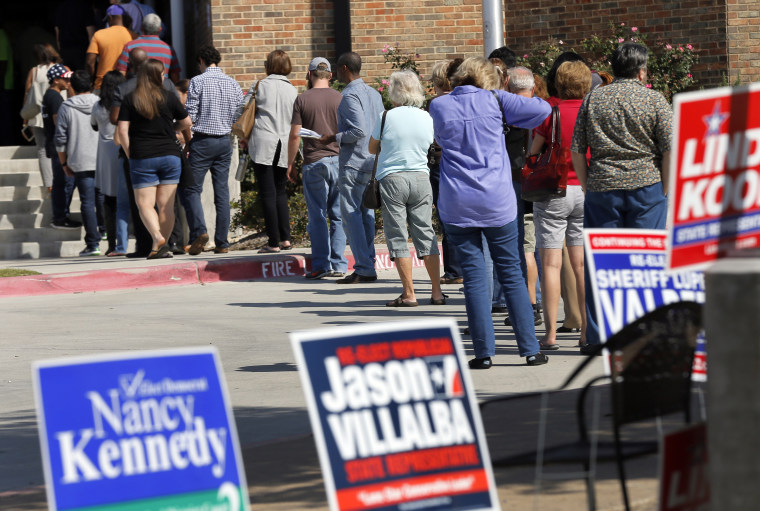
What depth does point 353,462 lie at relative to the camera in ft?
12.3

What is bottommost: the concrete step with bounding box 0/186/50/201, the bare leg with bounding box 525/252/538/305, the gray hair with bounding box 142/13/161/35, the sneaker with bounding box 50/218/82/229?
the sneaker with bounding box 50/218/82/229

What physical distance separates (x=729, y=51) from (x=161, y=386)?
14.9 metres

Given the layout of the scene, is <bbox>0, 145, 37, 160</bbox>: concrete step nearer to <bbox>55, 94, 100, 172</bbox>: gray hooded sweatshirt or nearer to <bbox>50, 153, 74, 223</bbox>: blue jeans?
<bbox>50, 153, 74, 223</bbox>: blue jeans

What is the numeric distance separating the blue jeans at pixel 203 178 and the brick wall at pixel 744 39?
278 inches

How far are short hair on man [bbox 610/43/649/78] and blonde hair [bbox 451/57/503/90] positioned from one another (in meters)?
0.73

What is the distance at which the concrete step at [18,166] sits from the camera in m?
17.6

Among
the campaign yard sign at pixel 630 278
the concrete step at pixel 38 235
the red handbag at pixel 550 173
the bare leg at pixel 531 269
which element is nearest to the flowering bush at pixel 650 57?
the concrete step at pixel 38 235

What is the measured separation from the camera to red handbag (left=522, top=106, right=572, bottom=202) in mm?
8305

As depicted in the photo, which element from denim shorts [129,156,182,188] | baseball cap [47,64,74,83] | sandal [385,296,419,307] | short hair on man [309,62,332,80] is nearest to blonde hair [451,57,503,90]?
sandal [385,296,419,307]

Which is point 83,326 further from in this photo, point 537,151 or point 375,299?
point 537,151

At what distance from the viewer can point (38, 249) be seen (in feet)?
52.7

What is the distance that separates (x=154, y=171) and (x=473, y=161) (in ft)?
21.9

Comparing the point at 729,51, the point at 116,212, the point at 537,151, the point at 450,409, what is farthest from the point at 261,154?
the point at 450,409

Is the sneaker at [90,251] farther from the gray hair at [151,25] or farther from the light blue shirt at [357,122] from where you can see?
the light blue shirt at [357,122]
